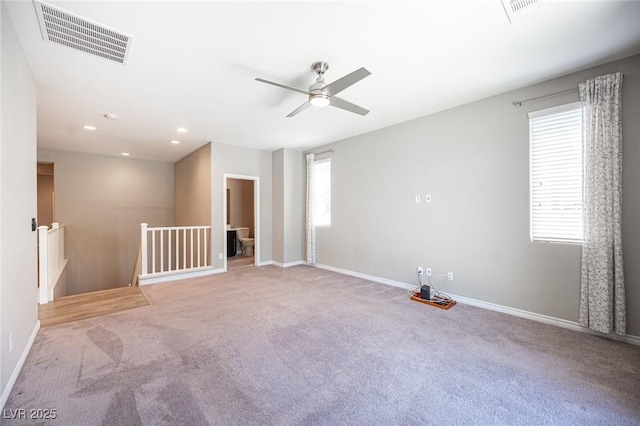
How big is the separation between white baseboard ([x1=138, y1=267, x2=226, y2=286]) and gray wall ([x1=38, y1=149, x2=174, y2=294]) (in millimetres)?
3168

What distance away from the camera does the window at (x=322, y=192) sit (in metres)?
5.76

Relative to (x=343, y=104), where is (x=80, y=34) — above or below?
above

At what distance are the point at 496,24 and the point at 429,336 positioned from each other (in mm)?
2836

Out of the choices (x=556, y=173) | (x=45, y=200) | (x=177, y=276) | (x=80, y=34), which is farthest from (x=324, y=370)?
(x=45, y=200)

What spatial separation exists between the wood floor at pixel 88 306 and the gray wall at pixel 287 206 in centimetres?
285

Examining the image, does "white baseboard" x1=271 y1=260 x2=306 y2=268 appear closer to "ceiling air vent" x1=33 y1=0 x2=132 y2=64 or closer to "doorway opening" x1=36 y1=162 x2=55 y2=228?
"ceiling air vent" x1=33 y1=0 x2=132 y2=64

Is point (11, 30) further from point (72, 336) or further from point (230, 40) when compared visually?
point (72, 336)

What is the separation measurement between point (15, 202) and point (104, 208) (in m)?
5.57

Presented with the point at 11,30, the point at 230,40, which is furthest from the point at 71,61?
the point at 230,40

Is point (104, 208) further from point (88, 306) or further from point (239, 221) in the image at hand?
point (88, 306)

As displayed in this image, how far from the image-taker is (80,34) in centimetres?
214

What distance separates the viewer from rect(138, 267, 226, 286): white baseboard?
4641 mm

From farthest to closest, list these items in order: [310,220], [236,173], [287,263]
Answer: [287,263] < [310,220] < [236,173]

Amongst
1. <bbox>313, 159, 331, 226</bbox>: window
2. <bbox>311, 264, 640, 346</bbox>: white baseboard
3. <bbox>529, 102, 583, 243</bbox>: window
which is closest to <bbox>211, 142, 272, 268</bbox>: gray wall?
<bbox>313, 159, 331, 226</bbox>: window
